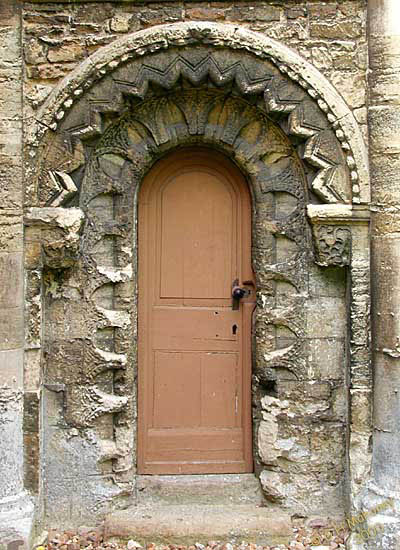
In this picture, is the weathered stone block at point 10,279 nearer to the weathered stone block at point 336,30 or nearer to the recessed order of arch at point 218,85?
the recessed order of arch at point 218,85

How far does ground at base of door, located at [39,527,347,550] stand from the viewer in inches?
177

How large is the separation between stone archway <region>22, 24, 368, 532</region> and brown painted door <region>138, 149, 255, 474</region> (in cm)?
15

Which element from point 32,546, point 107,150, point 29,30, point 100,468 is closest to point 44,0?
point 29,30

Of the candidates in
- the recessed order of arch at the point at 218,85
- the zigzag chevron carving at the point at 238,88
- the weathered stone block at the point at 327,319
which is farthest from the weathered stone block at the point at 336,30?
the weathered stone block at the point at 327,319

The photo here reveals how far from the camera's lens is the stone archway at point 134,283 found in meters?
4.56

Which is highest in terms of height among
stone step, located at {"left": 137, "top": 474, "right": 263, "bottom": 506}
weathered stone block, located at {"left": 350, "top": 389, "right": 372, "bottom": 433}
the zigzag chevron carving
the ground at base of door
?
the zigzag chevron carving

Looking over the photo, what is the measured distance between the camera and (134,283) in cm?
488

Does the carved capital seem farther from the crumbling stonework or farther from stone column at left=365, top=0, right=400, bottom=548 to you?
stone column at left=365, top=0, right=400, bottom=548

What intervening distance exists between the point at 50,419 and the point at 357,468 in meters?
2.15

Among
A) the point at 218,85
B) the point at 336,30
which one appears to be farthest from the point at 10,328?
the point at 336,30

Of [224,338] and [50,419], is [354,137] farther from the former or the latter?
[50,419]

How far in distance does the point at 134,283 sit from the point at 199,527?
5.75ft

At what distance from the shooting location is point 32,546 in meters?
4.42

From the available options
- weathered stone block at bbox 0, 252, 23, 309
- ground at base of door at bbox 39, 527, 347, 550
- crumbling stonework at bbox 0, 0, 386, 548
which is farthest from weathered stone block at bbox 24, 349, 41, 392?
ground at base of door at bbox 39, 527, 347, 550
